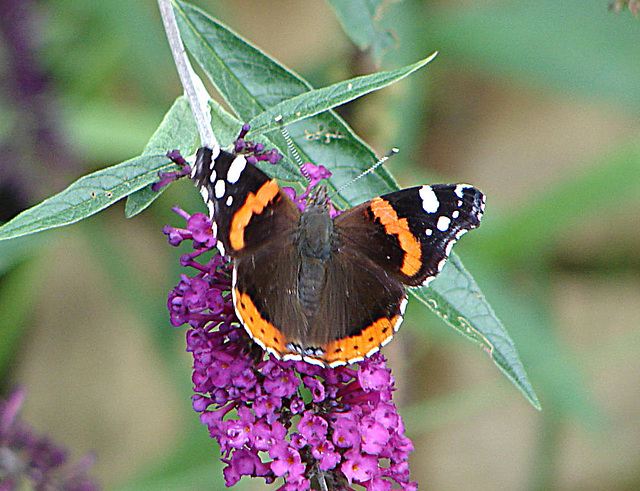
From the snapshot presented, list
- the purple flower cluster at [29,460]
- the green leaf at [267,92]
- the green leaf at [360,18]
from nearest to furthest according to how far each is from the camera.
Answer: the green leaf at [267,92] < the green leaf at [360,18] < the purple flower cluster at [29,460]

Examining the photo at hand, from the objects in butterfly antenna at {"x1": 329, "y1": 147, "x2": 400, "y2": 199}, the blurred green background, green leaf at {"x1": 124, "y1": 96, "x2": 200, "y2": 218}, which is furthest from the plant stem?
the blurred green background

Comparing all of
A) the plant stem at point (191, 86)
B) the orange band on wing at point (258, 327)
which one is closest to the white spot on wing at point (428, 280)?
the orange band on wing at point (258, 327)

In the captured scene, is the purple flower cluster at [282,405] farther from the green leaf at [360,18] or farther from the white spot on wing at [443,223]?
the green leaf at [360,18]

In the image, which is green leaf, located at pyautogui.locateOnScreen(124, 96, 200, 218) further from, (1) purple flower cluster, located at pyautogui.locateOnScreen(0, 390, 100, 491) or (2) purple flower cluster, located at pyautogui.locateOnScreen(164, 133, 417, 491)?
(1) purple flower cluster, located at pyautogui.locateOnScreen(0, 390, 100, 491)

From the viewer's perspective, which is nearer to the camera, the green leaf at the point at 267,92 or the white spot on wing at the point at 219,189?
the white spot on wing at the point at 219,189

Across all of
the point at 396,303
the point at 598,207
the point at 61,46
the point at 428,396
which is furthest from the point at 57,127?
the point at 428,396
